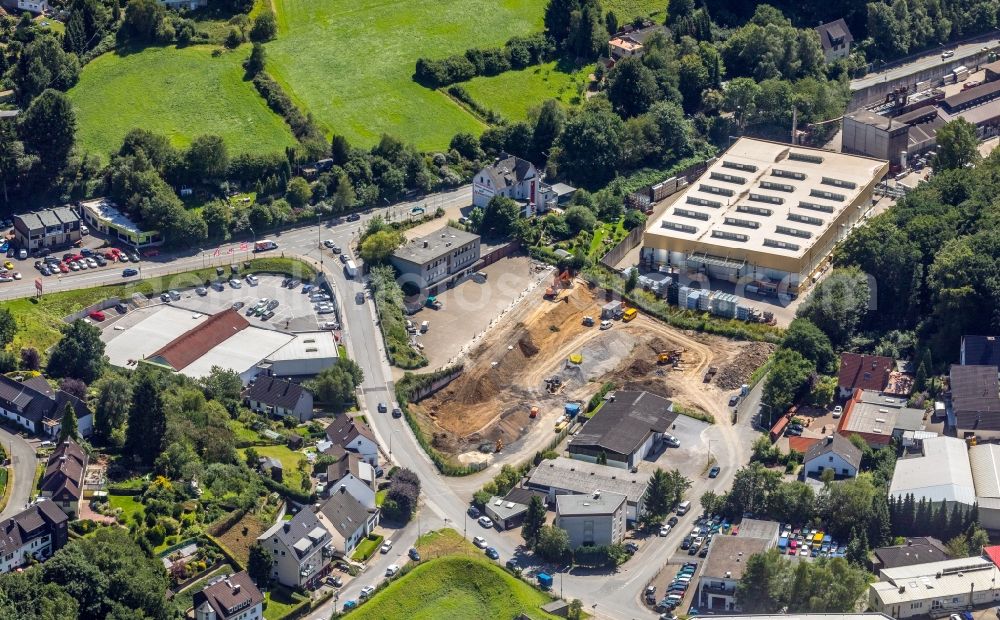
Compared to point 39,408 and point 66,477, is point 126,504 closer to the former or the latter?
point 66,477

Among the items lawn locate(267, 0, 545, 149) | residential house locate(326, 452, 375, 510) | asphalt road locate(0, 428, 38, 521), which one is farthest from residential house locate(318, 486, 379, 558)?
lawn locate(267, 0, 545, 149)

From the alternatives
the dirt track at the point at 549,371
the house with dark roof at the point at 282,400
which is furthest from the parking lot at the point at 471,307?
the house with dark roof at the point at 282,400

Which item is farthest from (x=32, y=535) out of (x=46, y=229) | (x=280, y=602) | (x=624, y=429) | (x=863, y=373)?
(x=863, y=373)

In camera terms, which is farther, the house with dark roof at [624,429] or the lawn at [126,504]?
the house with dark roof at [624,429]

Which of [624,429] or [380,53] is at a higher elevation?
[380,53]

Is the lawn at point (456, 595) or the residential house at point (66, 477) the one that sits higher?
the residential house at point (66, 477)

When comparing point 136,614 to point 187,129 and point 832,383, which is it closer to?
point 832,383

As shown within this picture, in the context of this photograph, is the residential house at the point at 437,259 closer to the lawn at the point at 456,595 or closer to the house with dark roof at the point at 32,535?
the lawn at the point at 456,595
